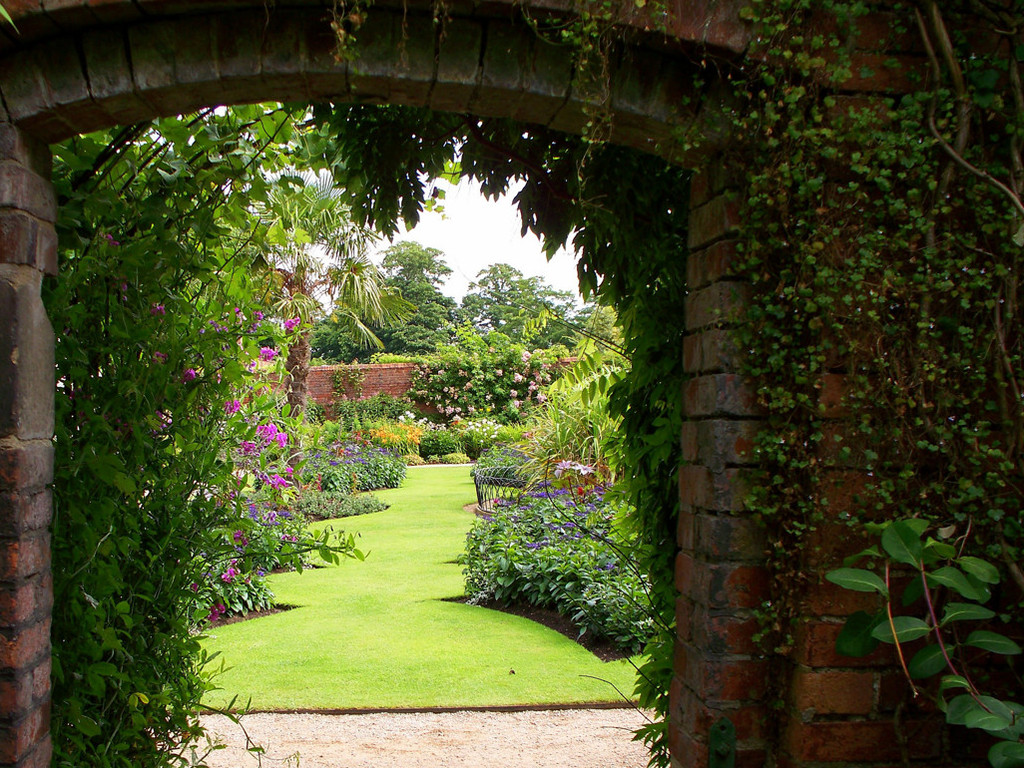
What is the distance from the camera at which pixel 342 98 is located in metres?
1.77

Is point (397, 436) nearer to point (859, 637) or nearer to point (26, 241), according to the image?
point (26, 241)

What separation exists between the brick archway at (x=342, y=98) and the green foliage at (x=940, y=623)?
16 cm

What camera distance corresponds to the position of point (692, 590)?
1.83 m

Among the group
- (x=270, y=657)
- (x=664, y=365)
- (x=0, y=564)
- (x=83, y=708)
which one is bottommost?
(x=270, y=657)

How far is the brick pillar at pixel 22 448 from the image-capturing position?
5.19 ft

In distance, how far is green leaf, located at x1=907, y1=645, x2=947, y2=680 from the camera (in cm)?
151

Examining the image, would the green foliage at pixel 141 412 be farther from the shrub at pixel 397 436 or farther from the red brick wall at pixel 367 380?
the red brick wall at pixel 367 380

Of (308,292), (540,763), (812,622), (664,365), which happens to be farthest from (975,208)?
(308,292)

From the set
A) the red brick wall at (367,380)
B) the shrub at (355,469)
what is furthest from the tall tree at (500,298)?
the shrub at (355,469)

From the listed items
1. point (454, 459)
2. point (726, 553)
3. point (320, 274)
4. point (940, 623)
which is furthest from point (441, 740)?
point (454, 459)

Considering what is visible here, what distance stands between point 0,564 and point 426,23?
158cm

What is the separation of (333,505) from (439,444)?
251 inches

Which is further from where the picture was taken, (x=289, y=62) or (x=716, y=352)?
(x=716, y=352)

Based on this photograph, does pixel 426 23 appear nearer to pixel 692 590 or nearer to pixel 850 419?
pixel 850 419
